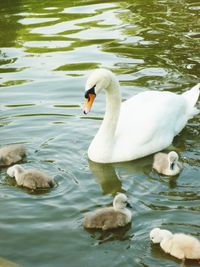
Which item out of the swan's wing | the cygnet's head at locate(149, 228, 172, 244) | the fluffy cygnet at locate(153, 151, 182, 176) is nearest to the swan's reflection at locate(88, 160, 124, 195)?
the swan's wing

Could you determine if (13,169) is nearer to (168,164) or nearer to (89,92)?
(89,92)

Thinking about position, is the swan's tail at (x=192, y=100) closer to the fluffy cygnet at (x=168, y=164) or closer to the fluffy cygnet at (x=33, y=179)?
the fluffy cygnet at (x=168, y=164)

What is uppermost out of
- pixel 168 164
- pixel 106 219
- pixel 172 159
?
pixel 106 219

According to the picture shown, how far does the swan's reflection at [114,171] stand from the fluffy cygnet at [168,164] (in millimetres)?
182

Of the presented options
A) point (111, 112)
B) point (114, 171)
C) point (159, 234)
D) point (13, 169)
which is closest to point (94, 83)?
point (111, 112)

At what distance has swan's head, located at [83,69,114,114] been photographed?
31.0 feet

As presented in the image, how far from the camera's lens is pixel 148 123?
998 centimetres

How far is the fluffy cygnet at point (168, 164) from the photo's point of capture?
891 cm

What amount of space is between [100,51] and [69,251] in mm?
9239

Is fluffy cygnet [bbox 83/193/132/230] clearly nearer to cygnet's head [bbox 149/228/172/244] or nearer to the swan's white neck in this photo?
cygnet's head [bbox 149/228/172/244]

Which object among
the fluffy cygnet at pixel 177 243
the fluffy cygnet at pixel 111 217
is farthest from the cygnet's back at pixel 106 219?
the fluffy cygnet at pixel 177 243

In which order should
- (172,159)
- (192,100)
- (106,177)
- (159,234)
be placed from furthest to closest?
(192,100)
(106,177)
(172,159)
(159,234)

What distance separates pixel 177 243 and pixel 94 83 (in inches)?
129

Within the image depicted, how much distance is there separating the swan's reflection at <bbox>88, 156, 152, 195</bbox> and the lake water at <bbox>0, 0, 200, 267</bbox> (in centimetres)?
1
